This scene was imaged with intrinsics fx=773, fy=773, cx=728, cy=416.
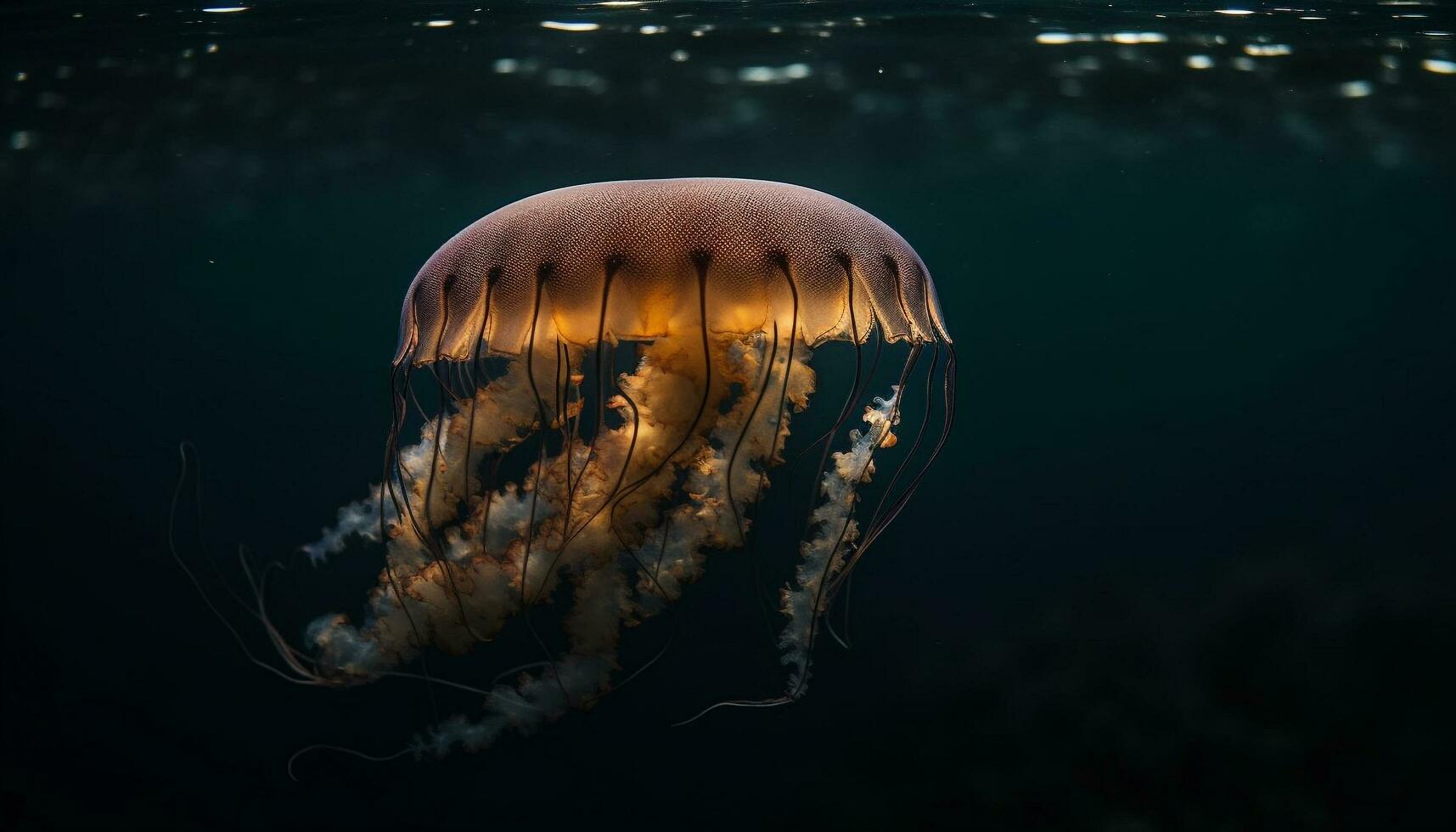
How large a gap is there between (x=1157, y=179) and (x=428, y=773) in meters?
4.65

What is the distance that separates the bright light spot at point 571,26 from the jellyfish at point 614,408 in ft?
5.91

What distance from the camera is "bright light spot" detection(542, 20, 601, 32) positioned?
3348mm

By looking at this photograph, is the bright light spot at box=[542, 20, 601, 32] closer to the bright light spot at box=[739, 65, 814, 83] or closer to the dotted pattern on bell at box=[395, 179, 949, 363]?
the bright light spot at box=[739, 65, 814, 83]

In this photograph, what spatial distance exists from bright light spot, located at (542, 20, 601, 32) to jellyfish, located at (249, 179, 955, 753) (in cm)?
180

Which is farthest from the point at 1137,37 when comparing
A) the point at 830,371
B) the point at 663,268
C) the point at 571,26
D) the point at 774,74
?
the point at 663,268

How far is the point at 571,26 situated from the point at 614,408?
2.18 meters

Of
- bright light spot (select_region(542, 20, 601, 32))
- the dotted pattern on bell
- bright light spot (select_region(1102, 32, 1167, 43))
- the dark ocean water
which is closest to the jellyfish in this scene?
the dotted pattern on bell

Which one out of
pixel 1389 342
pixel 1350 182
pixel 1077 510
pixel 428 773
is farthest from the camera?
pixel 1350 182

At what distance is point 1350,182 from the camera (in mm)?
4191

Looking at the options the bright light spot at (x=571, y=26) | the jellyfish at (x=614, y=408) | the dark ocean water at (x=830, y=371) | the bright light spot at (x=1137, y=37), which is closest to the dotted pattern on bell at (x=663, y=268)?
the jellyfish at (x=614, y=408)

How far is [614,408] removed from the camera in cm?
201

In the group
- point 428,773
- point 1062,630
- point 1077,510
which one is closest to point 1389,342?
point 1077,510

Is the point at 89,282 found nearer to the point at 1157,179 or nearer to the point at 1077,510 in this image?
the point at 1077,510

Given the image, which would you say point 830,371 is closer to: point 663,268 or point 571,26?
point 663,268
